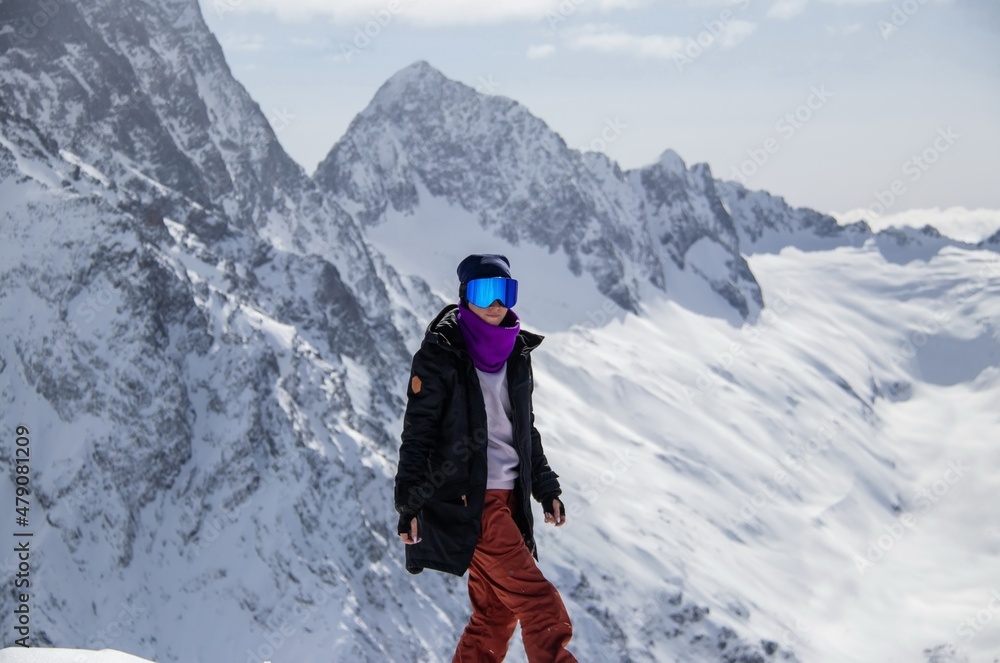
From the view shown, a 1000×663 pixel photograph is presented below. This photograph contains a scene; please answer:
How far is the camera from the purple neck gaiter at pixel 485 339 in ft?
24.2

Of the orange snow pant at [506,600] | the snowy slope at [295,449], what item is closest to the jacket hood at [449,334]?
the orange snow pant at [506,600]

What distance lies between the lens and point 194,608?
72.4 meters

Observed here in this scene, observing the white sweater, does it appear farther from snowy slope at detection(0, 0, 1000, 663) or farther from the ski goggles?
snowy slope at detection(0, 0, 1000, 663)

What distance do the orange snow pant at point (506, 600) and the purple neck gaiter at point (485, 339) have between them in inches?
41.4

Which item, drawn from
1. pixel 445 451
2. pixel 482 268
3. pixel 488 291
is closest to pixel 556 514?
pixel 445 451

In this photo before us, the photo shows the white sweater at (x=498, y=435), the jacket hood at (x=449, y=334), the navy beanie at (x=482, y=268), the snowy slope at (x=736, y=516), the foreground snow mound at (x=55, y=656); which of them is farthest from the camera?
the snowy slope at (x=736, y=516)

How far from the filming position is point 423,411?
7211 mm

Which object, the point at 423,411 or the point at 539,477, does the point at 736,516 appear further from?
the point at 423,411

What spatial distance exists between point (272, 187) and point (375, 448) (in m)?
76.1

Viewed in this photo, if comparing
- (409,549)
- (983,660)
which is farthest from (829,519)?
(409,549)

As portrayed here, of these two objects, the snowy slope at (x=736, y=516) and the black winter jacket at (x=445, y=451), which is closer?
the black winter jacket at (x=445, y=451)

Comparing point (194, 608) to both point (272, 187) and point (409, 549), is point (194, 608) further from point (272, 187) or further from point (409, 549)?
point (272, 187)

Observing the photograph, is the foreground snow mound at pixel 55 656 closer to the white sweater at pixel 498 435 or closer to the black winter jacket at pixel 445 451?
the black winter jacket at pixel 445 451

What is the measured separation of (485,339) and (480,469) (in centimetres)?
103
